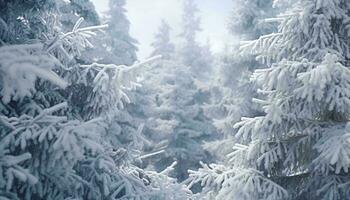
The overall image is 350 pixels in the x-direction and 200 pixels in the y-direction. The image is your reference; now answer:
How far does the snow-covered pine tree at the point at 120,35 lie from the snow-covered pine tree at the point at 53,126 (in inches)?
509

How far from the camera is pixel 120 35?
23.9 meters

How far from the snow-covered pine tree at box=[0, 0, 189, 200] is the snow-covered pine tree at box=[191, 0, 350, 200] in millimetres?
1823

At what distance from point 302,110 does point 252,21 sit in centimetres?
1105

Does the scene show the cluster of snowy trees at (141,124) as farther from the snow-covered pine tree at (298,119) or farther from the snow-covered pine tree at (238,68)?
the snow-covered pine tree at (238,68)

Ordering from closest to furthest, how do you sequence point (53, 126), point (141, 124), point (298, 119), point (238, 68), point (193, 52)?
1. point (53, 126)
2. point (141, 124)
3. point (298, 119)
4. point (238, 68)
5. point (193, 52)

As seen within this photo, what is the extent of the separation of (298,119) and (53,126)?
4.86 metres

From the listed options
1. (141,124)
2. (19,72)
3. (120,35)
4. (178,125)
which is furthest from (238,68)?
(19,72)

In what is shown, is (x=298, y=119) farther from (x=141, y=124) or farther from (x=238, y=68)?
(x=238, y=68)

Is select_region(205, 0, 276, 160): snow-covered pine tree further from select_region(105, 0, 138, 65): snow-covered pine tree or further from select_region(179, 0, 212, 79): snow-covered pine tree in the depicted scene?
select_region(179, 0, 212, 79): snow-covered pine tree

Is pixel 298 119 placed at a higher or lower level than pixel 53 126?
lower

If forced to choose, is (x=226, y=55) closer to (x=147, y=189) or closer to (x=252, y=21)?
(x=252, y=21)

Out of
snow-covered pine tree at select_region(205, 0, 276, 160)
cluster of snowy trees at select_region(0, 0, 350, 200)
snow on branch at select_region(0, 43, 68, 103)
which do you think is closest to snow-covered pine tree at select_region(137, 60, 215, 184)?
snow-covered pine tree at select_region(205, 0, 276, 160)

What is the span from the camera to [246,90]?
1681 cm

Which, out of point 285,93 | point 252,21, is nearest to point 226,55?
point 252,21
